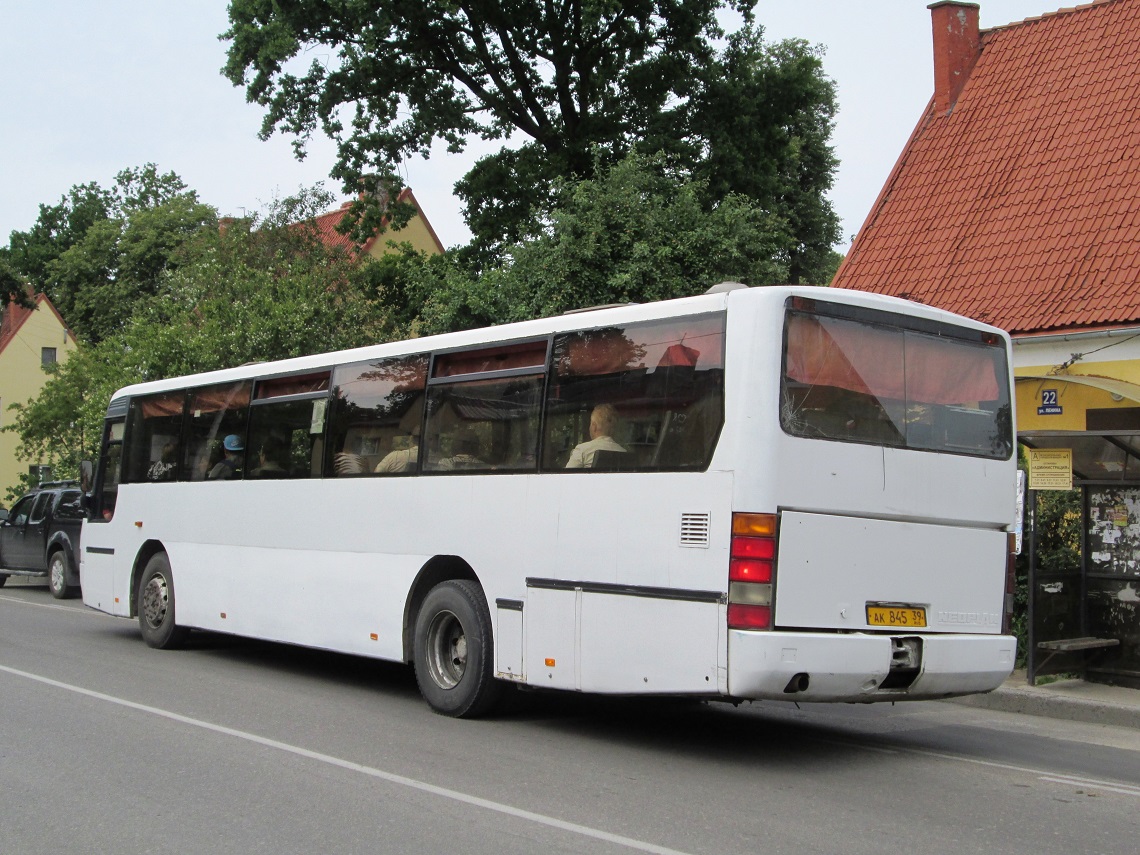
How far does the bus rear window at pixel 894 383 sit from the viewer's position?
811 centimetres

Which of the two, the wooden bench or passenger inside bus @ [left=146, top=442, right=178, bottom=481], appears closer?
the wooden bench

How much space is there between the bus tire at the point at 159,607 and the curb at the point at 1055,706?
8116 mm

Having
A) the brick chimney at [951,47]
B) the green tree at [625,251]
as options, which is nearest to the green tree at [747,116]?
the green tree at [625,251]

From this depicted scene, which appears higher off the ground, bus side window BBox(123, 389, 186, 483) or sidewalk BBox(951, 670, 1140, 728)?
bus side window BBox(123, 389, 186, 483)

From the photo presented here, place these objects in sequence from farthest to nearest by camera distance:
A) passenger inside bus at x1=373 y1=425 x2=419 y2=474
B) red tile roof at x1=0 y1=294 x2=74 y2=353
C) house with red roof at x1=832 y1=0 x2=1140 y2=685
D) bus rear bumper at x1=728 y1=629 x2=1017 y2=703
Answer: red tile roof at x1=0 y1=294 x2=74 y2=353, house with red roof at x1=832 y1=0 x2=1140 y2=685, passenger inside bus at x1=373 y1=425 x2=419 y2=474, bus rear bumper at x1=728 y1=629 x2=1017 y2=703

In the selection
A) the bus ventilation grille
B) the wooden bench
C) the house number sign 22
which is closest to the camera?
the bus ventilation grille

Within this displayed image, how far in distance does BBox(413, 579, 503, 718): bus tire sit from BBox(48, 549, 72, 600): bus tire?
1373 centimetres

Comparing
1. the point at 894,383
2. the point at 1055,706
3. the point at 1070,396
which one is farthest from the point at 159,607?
the point at 1070,396

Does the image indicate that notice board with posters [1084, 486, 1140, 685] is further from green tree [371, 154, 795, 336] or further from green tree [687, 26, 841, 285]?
green tree [687, 26, 841, 285]

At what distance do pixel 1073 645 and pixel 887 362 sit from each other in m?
4.73

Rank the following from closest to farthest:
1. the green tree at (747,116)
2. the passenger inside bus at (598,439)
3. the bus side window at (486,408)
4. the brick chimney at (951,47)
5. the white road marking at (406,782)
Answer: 1. the white road marking at (406,782)
2. the passenger inside bus at (598,439)
3. the bus side window at (486,408)
4. the brick chimney at (951,47)
5. the green tree at (747,116)

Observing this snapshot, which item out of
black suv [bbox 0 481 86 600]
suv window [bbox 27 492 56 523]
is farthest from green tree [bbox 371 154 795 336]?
suv window [bbox 27 492 56 523]

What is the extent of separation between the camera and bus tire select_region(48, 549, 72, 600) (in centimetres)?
2214

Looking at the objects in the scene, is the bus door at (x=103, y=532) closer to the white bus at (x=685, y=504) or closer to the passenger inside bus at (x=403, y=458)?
the white bus at (x=685, y=504)
